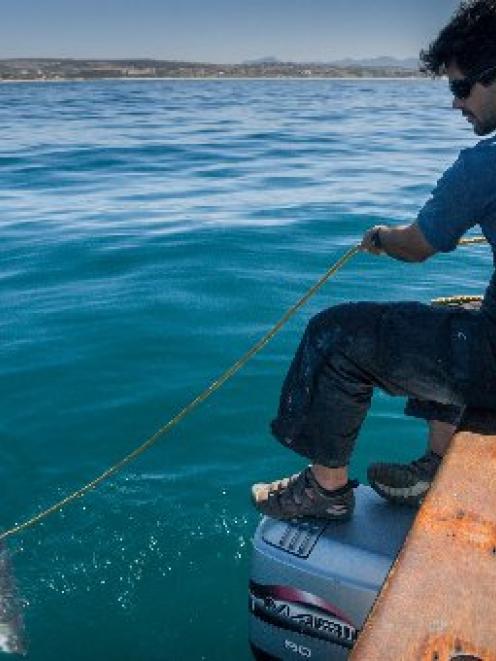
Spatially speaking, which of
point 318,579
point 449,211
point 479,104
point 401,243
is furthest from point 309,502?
point 479,104

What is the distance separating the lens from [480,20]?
298cm

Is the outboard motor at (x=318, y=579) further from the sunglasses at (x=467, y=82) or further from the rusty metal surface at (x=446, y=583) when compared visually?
the sunglasses at (x=467, y=82)

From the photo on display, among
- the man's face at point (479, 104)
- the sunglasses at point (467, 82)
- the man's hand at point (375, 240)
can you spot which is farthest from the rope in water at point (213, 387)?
the sunglasses at point (467, 82)

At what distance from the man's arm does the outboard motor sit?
126 centimetres

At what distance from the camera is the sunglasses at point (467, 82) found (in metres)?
3.04

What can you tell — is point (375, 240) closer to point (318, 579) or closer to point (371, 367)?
point (371, 367)

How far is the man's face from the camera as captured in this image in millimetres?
3082

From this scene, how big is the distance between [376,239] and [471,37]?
3.26 feet

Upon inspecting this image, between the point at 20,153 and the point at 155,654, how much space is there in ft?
66.4

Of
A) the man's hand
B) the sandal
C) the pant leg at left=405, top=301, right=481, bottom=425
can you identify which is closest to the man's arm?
the man's hand

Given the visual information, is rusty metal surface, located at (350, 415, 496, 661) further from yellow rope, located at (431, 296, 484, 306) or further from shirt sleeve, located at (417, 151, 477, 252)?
yellow rope, located at (431, 296, 484, 306)

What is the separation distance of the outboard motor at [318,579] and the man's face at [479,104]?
6.13 feet

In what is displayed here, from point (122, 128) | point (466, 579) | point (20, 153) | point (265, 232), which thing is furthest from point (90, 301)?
point (122, 128)

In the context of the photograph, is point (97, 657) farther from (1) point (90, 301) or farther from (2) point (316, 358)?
(1) point (90, 301)
